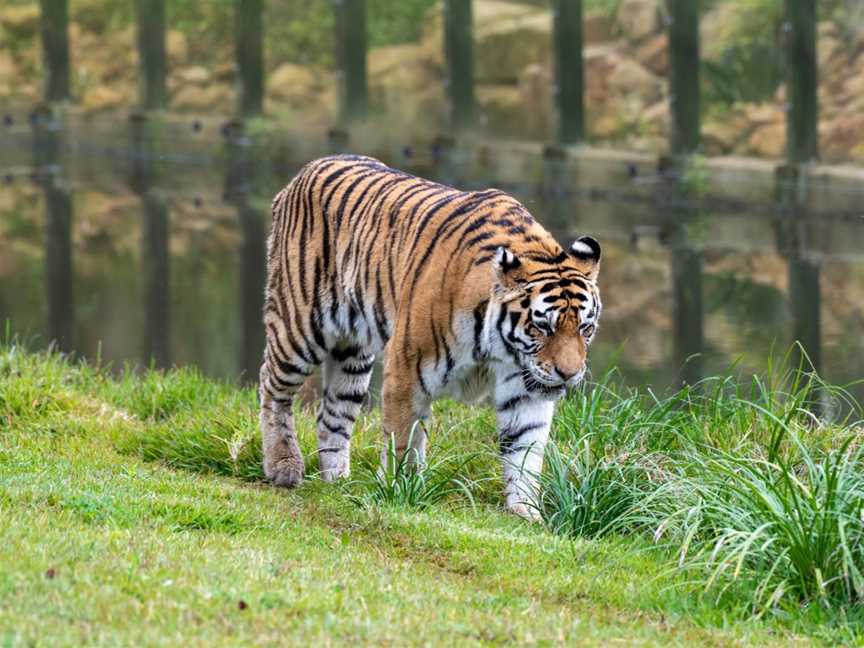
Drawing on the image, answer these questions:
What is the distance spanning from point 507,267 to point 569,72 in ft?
48.0

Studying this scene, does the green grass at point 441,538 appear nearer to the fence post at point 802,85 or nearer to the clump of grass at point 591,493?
the clump of grass at point 591,493

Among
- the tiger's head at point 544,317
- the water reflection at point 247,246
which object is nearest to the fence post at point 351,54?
the water reflection at point 247,246

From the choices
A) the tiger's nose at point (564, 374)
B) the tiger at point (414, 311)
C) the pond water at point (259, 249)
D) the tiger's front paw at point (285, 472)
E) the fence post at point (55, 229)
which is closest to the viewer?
the tiger's nose at point (564, 374)

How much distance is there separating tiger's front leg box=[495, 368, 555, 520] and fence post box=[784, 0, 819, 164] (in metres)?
12.5

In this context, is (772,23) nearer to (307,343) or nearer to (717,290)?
(717,290)

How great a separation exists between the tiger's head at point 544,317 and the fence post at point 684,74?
44.1 feet

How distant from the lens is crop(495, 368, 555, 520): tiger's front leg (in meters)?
7.56

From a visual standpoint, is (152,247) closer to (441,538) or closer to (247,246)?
(247,246)

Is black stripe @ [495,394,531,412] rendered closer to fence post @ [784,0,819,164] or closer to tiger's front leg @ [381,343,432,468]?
tiger's front leg @ [381,343,432,468]

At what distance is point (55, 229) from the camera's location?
64.6ft

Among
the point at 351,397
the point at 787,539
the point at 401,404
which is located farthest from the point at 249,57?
the point at 787,539

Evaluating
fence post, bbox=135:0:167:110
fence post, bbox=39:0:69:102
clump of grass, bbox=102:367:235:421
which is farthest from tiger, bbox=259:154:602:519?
fence post, bbox=39:0:69:102

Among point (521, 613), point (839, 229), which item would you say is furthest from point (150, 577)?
point (839, 229)

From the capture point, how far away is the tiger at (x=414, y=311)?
732 centimetres
